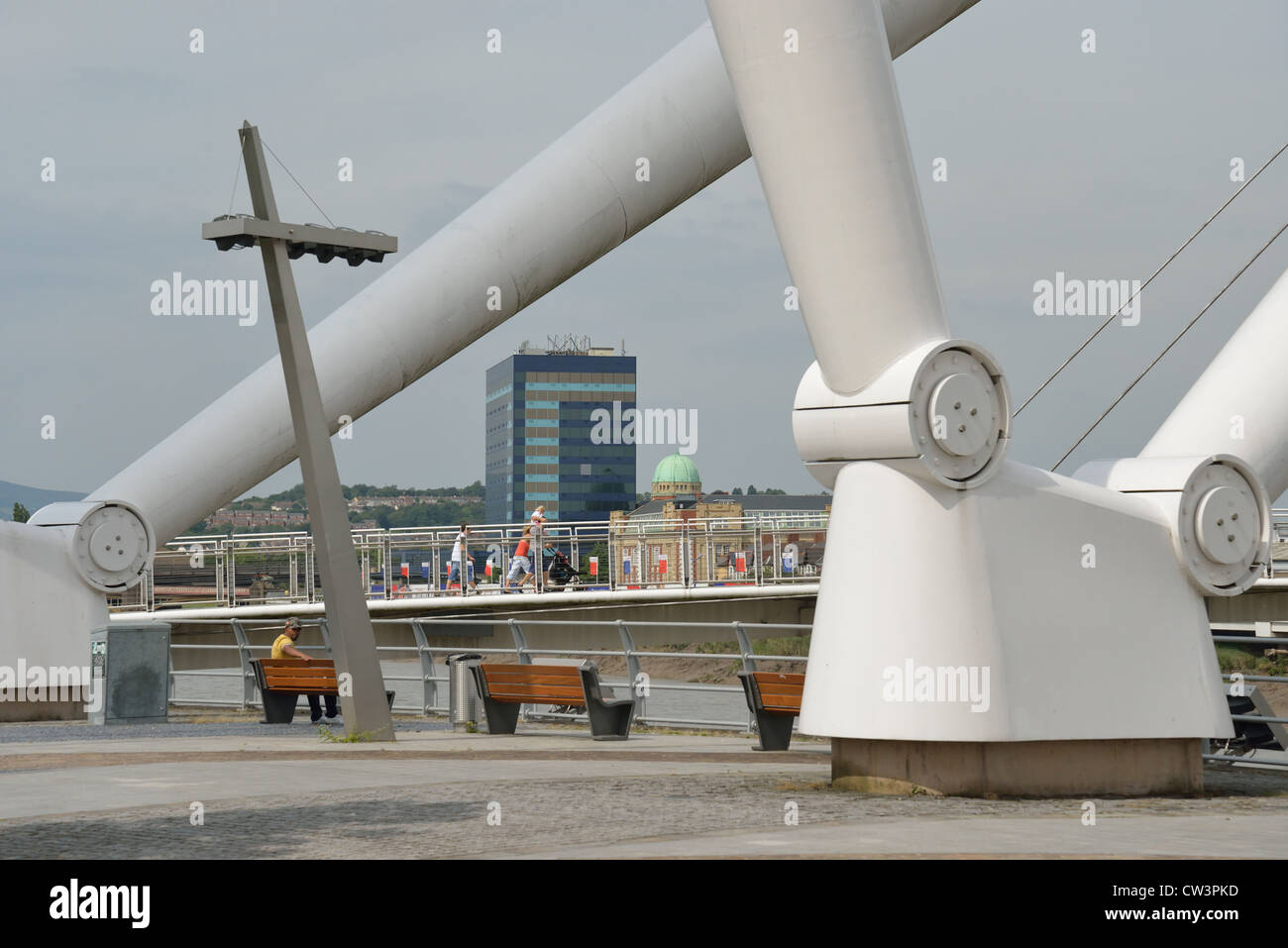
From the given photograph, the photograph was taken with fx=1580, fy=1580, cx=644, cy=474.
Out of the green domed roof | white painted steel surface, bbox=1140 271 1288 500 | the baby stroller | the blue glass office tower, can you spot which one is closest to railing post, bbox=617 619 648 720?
white painted steel surface, bbox=1140 271 1288 500

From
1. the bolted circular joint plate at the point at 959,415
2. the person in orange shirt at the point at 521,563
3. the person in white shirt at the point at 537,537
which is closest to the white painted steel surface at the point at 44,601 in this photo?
the bolted circular joint plate at the point at 959,415

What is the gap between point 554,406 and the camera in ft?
554

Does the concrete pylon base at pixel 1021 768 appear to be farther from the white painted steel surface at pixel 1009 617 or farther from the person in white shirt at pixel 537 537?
the person in white shirt at pixel 537 537

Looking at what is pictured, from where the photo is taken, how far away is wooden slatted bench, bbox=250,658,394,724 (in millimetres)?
15602

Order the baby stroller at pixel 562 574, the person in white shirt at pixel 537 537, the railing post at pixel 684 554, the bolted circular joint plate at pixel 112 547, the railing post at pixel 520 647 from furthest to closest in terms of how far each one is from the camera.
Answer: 1. the baby stroller at pixel 562 574
2. the railing post at pixel 684 554
3. the person in white shirt at pixel 537 537
4. the bolted circular joint plate at pixel 112 547
5. the railing post at pixel 520 647

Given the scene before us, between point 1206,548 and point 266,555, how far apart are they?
72.4ft

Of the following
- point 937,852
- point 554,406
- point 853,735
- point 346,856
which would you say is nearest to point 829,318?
point 853,735

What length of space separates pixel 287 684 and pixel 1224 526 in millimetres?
9613

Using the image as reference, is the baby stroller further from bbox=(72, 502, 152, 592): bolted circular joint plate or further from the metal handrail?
bbox=(72, 502, 152, 592): bolted circular joint plate

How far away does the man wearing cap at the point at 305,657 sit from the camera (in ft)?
54.0

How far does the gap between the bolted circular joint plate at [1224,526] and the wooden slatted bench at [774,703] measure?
13.9 ft

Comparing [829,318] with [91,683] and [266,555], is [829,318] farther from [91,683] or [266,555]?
[266,555]

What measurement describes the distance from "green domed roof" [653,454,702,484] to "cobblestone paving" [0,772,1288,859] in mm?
118948

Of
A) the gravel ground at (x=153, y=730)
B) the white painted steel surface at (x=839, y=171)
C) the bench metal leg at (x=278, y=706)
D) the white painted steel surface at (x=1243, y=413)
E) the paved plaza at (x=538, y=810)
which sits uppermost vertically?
the white painted steel surface at (x=839, y=171)
